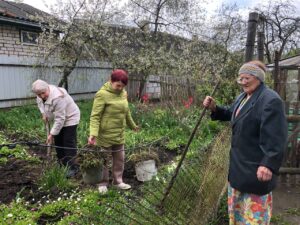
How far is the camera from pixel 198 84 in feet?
29.9

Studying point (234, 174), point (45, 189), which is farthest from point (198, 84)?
point (234, 174)

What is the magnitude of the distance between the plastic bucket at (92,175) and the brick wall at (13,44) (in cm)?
801

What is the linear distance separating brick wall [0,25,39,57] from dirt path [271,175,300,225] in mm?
9310

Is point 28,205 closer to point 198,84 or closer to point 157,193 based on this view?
point 157,193

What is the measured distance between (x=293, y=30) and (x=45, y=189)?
19.9 meters

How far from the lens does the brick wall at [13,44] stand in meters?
11.7

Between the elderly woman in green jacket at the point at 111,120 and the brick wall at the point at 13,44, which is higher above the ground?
the brick wall at the point at 13,44

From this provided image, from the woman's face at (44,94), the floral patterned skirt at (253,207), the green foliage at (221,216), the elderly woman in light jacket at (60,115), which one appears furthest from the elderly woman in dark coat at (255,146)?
the woman's face at (44,94)

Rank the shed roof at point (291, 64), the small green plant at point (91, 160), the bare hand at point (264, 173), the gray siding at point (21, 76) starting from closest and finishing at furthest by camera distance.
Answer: the bare hand at point (264, 173) → the small green plant at point (91, 160) → the shed roof at point (291, 64) → the gray siding at point (21, 76)

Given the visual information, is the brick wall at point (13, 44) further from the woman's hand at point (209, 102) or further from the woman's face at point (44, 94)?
the woman's hand at point (209, 102)

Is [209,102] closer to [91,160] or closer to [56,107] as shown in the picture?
[91,160]

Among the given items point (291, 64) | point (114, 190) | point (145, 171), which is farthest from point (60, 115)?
point (291, 64)

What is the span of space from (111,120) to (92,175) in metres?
0.86

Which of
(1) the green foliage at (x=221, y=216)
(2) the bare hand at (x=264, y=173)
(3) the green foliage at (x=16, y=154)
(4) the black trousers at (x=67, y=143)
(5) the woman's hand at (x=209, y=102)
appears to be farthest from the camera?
(3) the green foliage at (x=16, y=154)
